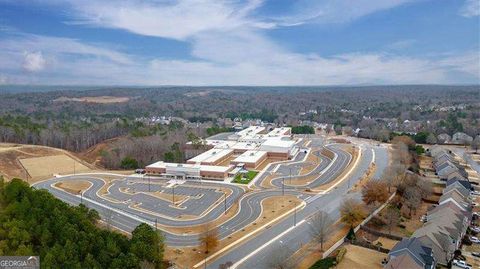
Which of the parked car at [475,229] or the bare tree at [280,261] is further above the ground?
the bare tree at [280,261]

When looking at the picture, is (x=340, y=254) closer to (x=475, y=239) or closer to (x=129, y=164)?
(x=475, y=239)

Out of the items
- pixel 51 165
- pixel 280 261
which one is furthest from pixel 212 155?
pixel 280 261

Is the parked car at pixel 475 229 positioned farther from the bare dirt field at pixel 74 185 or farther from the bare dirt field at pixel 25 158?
the bare dirt field at pixel 25 158

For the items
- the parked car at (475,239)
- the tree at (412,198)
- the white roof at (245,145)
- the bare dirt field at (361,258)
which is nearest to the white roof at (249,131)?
the white roof at (245,145)

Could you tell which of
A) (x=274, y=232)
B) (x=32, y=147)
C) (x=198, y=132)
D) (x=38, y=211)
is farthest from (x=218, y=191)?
(x=198, y=132)

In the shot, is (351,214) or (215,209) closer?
(351,214)

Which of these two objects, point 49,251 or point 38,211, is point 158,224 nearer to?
point 38,211

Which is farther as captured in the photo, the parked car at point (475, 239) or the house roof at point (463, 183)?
the house roof at point (463, 183)
